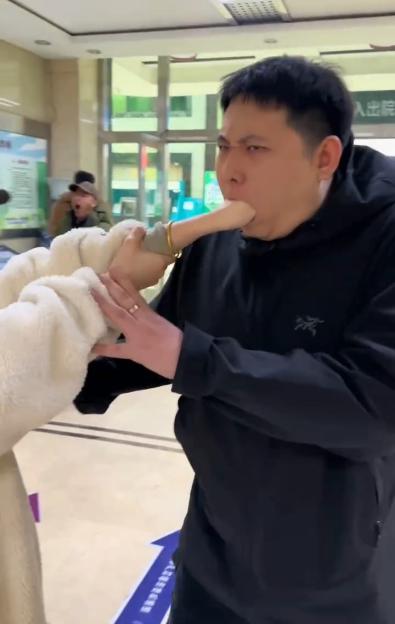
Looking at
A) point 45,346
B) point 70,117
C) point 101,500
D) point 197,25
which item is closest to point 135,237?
point 45,346

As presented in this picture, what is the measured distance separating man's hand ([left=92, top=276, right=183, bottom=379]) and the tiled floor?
61.7 inches

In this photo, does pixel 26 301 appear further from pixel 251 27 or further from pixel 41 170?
pixel 41 170

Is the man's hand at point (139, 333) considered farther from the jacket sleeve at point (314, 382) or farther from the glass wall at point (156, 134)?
the glass wall at point (156, 134)

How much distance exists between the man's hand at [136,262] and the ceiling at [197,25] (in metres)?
4.73

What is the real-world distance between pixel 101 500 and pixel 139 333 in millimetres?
2177

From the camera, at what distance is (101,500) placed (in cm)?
290

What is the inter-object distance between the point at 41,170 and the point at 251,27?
2.96 metres

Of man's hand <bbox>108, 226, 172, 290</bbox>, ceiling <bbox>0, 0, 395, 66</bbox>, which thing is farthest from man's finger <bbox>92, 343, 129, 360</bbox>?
ceiling <bbox>0, 0, 395, 66</bbox>

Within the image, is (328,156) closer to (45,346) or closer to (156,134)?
(45,346)

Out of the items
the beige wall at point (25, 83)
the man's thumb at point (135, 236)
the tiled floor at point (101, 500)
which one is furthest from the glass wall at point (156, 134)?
the man's thumb at point (135, 236)

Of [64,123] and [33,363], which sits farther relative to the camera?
[64,123]

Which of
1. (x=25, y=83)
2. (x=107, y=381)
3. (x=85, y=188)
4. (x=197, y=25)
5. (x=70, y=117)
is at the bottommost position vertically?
(x=107, y=381)

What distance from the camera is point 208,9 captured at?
17.4ft

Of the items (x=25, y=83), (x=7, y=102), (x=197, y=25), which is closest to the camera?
(x=197, y=25)
